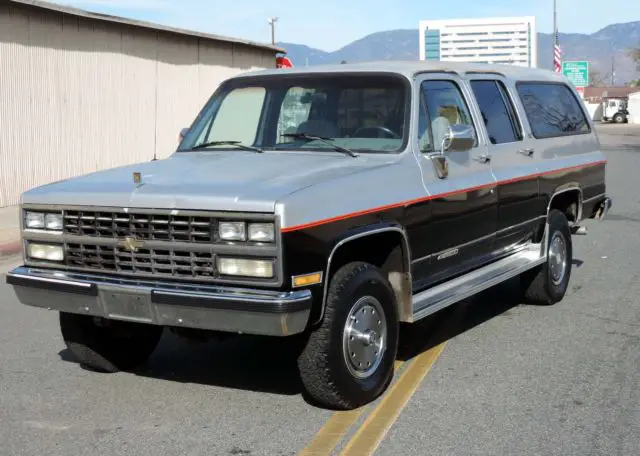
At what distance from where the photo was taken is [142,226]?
503 centimetres

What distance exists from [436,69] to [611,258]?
4.83 metres

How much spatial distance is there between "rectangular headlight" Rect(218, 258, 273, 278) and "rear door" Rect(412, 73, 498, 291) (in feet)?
4.54

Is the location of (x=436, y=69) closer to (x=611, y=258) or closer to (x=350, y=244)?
(x=350, y=244)

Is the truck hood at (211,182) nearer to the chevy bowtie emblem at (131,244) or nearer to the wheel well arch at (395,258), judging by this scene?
the chevy bowtie emblem at (131,244)

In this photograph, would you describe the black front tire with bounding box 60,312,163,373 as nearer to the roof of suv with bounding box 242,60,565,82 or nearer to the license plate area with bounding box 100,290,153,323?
the license plate area with bounding box 100,290,153,323

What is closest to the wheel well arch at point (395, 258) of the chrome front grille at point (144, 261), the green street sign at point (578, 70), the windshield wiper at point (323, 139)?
the windshield wiper at point (323, 139)

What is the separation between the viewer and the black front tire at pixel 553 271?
785 cm

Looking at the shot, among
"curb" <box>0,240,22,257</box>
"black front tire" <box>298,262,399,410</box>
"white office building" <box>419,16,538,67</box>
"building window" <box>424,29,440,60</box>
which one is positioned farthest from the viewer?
"white office building" <box>419,16,538,67</box>

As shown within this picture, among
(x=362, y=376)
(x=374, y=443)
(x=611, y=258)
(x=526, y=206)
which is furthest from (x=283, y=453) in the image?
(x=611, y=258)

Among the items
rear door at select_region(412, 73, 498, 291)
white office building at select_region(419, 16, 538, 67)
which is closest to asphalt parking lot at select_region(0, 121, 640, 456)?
rear door at select_region(412, 73, 498, 291)

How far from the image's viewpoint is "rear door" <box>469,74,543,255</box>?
7023mm

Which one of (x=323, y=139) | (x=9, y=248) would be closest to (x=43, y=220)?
(x=323, y=139)

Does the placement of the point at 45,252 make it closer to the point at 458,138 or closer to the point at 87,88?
the point at 458,138

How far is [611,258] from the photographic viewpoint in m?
10.4
